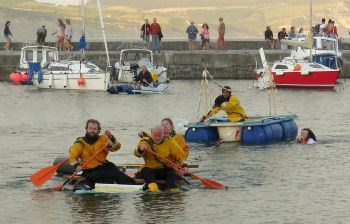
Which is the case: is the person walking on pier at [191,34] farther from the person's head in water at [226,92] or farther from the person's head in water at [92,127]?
the person's head in water at [92,127]

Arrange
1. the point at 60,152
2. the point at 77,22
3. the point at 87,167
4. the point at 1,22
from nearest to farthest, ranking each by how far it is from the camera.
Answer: the point at 87,167 → the point at 60,152 → the point at 1,22 → the point at 77,22

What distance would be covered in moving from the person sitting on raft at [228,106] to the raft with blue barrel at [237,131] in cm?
21

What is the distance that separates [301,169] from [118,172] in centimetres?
628

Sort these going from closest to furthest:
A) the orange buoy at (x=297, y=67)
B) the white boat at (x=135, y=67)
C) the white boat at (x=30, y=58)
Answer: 1. the white boat at (x=135, y=67)
2. the orange buoy at (x=297, y=67)
3. the white boat at (x=30, y=58)

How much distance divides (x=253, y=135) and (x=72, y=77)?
26.6 metres

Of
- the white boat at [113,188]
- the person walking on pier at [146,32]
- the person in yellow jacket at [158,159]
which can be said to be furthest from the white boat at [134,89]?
the white boat at [113,188]

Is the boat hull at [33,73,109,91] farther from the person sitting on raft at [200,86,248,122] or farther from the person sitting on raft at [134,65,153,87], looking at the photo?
the person sitting on raft at [200,86,248,122]

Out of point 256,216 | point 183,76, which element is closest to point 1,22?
point 183,76

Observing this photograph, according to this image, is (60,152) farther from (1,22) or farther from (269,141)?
(1,22)

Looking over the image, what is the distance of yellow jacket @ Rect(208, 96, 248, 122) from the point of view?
3615 centimetres

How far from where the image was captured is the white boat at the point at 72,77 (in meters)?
62.5

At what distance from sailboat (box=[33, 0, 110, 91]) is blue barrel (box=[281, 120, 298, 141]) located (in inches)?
953

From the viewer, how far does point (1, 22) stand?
161m

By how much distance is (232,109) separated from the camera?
36.9 metres
